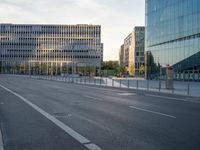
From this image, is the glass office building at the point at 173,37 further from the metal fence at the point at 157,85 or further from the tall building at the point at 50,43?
the tall building at the point at 50,43

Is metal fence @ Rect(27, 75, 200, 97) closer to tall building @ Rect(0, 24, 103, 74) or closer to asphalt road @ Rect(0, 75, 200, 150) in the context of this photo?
asphalt road @ Rect(0, 75, 200, 150)

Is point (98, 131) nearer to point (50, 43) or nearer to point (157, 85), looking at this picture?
point (157, 85)

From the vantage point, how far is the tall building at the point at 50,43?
575 ft

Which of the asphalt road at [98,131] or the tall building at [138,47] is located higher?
the tall building at [138,47]

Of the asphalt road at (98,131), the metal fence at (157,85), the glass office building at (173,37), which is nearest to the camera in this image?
the asphalt road at (98,131)

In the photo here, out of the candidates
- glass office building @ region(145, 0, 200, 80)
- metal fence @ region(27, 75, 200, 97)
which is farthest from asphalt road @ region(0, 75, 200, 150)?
glass office building @ region(145, 0, 200, 80)

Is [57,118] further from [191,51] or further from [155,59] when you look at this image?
[155,59]

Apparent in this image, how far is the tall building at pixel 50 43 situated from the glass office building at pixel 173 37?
338 ft

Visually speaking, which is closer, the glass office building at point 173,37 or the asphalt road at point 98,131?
the asphalt road at point 98,131

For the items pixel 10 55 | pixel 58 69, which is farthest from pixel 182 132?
pixel 10 55

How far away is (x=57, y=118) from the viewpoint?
1197 centimetres

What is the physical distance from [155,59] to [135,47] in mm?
86303

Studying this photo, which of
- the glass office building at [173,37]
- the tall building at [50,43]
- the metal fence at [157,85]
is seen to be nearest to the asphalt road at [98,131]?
the metal fence at [157,85]

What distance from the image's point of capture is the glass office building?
5778 centimetres
